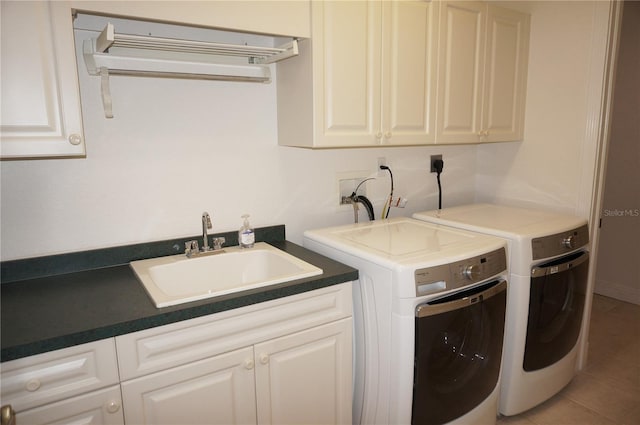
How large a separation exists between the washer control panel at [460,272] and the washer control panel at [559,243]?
0.22 metres

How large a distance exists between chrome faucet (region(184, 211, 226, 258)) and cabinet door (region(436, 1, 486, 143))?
117cm

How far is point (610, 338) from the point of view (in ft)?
9.52

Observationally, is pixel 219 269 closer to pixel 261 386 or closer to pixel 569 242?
pixel 261 386

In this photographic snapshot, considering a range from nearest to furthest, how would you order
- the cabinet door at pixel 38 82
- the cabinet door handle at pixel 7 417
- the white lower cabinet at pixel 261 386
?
1. the cabinet door handle at pixel 7 417
2. the cabinet door at pixel 38 82
3. the white lower cabinet at pixel 261 386

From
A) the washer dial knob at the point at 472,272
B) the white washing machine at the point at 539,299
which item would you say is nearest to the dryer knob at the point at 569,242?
the white washing machine at the point at 539,299

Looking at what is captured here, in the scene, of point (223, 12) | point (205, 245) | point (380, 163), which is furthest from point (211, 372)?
point (380, 163)

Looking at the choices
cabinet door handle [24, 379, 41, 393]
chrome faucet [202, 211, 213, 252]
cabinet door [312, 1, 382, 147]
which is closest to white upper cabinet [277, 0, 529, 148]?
cabinet door [312, 1, 382, 147]

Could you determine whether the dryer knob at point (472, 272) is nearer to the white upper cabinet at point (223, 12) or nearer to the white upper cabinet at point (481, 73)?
the white upper cabinet at point (481, 73)

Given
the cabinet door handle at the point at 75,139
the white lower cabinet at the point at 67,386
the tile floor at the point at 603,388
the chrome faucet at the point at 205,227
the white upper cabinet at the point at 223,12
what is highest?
the white upper cabinet at the point at 223,12

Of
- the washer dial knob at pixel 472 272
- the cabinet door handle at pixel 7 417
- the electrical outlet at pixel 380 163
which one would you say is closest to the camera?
the cabinet door handle at pixel 7 417

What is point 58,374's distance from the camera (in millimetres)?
1183

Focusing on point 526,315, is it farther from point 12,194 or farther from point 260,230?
point 12,194

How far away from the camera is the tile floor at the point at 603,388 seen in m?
2.13

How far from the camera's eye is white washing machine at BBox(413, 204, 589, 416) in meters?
1.92
